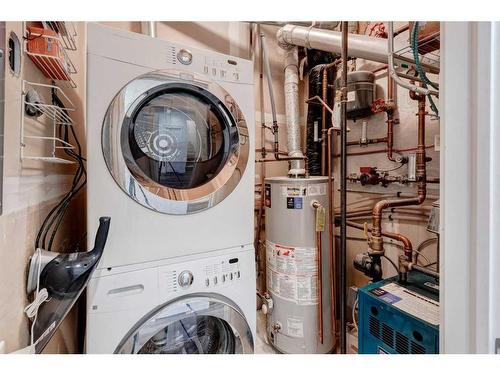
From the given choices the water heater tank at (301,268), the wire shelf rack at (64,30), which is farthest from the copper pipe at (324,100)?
the wire shelf rack at (64,30)

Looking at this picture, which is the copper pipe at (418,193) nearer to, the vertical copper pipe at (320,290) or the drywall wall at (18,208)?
the vertical copper pipe at (320,290)

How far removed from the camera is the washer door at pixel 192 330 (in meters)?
0.77

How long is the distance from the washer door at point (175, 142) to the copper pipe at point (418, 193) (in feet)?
2.91

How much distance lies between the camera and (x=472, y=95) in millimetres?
429

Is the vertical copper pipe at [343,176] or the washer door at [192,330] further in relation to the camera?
the vertical copper pipe at [343,176]

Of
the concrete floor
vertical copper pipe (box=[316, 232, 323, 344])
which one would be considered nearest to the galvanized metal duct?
vertical copper pipe (box=[316, 232, 323, 344])

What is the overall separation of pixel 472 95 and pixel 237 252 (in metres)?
0.83

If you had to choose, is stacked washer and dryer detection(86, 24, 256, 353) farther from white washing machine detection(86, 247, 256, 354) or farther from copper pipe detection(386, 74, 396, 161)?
copper pipe detection(386, 74, 396, 161)

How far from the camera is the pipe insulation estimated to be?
5.58 ft

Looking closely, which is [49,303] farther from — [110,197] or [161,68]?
[161,68]

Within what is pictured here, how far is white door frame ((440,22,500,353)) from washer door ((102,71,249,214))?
0.67m

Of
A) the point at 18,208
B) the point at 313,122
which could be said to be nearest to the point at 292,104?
the point at 313,122

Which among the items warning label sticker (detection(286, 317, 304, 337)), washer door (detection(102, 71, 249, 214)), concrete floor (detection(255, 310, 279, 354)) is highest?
washer door (detection(102, 71, 249, 214))

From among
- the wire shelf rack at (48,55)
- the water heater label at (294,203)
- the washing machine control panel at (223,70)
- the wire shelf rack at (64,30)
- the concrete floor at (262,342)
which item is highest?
the wire shelf rack at (64,30)
